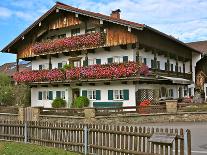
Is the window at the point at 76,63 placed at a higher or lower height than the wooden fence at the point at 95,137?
higher

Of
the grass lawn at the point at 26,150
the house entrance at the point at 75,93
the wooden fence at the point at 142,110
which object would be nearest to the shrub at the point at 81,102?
the house entrance at the point at 75,93

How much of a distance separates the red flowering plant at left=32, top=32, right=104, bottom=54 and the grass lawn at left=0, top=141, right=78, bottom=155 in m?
18.1

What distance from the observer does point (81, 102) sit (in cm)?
3191

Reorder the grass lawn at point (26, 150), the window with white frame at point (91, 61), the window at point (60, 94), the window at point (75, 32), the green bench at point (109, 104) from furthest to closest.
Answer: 1. the window at point (60, 94)
2. the window at point (75, 32)
3. the window with white frame at point (91, 61)
4. the green bench at point (109, 104)
5. the grass lawn at point (26, 150)

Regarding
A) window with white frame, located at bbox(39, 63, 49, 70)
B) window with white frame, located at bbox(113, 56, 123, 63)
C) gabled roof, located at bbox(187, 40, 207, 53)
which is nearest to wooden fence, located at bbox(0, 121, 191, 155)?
window with white frame, located at bbox(113, 56, 123, 63)

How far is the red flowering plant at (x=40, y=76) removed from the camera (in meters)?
33.7

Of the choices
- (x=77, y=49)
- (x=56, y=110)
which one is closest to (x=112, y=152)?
(x=56, y=110)

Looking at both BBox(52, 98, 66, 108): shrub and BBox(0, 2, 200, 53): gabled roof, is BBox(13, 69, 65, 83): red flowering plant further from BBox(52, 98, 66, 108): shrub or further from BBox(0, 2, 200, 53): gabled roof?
BBox(0, 2, 200, 53): gabled roof

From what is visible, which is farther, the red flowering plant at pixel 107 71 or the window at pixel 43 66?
the window at pixel 43 66

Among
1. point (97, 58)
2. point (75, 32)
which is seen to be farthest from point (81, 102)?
point (75, 32)

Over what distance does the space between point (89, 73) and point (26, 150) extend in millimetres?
18141

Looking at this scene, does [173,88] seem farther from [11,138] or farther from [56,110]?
[11,138]

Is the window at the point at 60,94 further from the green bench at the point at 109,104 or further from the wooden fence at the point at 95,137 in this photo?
the wooden fence at the point at 95,137

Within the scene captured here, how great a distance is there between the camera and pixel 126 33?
99.0 feet
